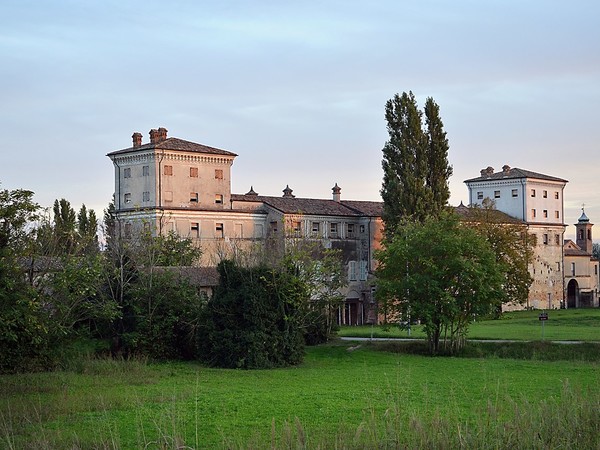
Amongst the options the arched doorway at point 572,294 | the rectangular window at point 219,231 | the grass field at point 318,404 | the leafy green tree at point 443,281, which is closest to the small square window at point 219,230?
the rectangular window at point 219,231

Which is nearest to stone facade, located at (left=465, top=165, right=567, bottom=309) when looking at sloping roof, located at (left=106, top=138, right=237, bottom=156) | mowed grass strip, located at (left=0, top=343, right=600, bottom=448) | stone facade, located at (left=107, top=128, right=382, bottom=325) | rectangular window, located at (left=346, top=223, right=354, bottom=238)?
stone facade, located at (left=107, top=128, right=382, bottom=325)

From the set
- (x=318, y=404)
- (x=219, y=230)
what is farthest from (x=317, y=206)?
(x=318, y=404)

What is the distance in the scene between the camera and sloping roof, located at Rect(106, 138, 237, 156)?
68375 millimetres

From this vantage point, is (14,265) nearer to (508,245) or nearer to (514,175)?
(508,245)

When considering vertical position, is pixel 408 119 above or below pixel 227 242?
above

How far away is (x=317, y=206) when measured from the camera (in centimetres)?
7512

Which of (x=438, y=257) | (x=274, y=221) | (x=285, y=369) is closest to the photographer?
(x=285, y=369)

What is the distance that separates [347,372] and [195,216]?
35.7 meters

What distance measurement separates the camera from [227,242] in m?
69.6

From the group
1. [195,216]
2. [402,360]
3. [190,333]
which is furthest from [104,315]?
[195,216]

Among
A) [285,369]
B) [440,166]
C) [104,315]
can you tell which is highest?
[440,166]

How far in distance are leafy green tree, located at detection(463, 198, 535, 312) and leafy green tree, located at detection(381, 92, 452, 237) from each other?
6.44 metres

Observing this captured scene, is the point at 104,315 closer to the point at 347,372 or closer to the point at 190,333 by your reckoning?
the point at 190,333

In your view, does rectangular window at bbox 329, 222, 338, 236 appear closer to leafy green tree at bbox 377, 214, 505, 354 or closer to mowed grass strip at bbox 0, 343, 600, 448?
leafy green tree at bbox 377, 214, 505, 354
